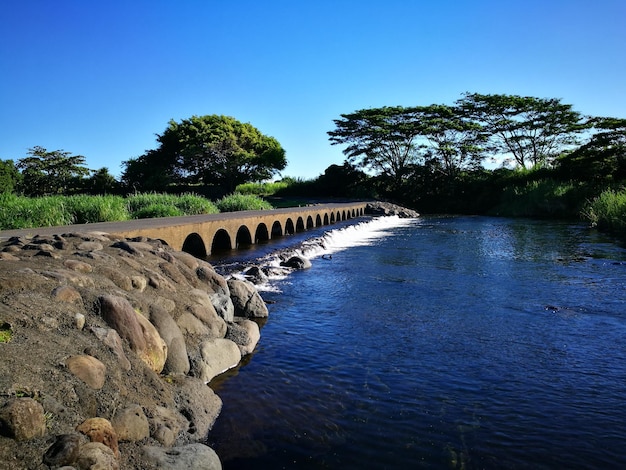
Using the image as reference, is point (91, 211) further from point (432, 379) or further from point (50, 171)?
point (50, 171)

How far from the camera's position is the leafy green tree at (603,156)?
33.2 metres

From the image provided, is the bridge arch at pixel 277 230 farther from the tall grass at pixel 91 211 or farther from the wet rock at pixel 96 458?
the wet rock at pixel 96 458

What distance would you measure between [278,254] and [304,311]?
525 centimetres

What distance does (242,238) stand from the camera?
54.6ft

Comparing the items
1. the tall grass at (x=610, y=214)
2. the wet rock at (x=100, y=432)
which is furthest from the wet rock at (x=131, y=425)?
the tall grass at (x=610, y=214)

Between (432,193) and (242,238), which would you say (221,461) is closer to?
(242,238)

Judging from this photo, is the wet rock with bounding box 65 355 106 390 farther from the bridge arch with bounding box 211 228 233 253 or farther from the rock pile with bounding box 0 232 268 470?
the bridge arch with bounding box 211 228 233 253

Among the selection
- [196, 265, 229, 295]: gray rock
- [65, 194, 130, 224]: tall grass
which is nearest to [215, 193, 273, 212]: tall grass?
[65, 194, 130, 224]: tall grass

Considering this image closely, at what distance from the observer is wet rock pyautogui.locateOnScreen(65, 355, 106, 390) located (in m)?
3.48

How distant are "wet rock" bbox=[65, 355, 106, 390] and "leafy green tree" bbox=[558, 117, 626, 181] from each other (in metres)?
36.3

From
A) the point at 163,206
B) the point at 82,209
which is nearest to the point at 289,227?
the point at 163,206

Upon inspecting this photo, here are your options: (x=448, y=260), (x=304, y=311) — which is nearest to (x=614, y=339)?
(x=304, y=311)

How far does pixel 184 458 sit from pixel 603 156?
123 ft

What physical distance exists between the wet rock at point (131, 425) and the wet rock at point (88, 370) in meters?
0.28
